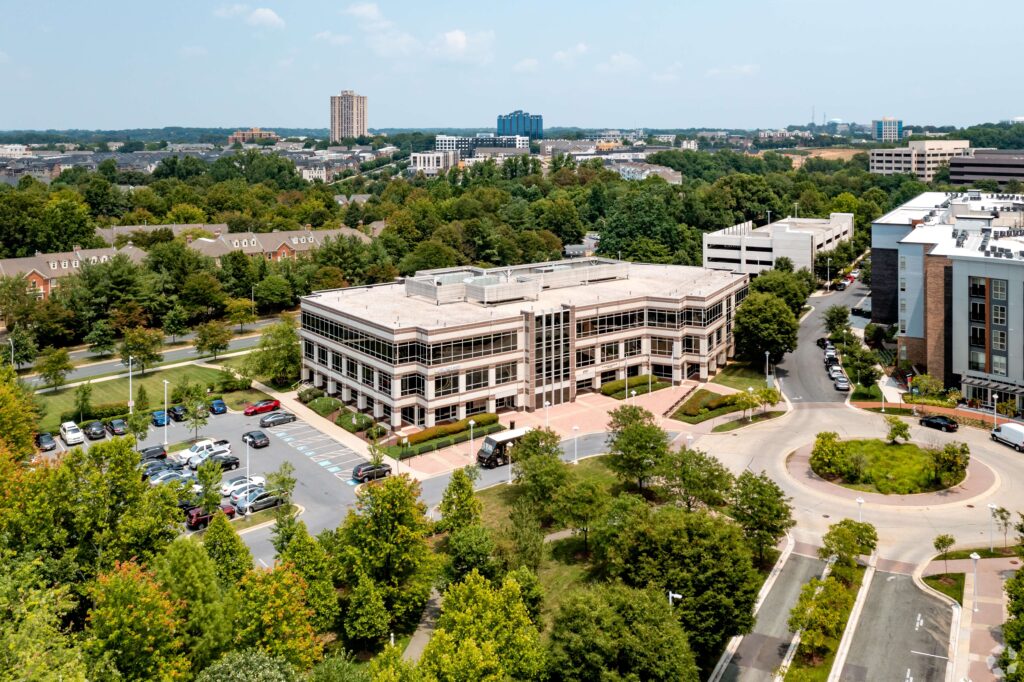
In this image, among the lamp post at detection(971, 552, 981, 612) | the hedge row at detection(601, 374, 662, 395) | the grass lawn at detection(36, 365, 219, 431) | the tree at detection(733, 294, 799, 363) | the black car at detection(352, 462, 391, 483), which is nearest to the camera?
the lamp post at detection(971, 552, 981, 612)

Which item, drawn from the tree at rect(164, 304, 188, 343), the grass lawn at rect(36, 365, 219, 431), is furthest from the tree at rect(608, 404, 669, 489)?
the tree at rect(164, 304, 188, 343)

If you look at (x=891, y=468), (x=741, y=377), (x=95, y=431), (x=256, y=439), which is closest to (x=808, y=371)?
(x=741, y=377)

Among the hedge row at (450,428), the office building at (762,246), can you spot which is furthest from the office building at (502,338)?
the office building at (762,246)

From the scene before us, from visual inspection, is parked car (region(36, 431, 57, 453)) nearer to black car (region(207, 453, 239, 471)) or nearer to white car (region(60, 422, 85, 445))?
white car (region(60, 422, 85, 445))

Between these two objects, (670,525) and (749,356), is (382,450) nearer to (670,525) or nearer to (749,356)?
(670,525)

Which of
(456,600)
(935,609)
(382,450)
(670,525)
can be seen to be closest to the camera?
(456,600)

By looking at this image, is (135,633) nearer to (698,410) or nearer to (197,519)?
(197,519)

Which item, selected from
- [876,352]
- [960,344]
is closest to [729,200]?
[876,352]
